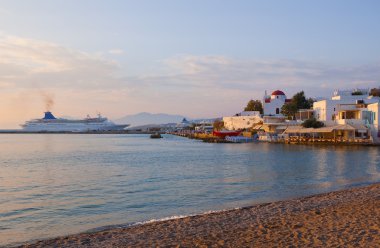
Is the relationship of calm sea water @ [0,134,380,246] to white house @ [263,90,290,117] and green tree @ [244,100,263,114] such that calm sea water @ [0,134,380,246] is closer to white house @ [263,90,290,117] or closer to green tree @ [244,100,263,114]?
white house @ [263,90,290,117]

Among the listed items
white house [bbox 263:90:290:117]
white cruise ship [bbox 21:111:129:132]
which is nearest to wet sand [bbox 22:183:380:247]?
white house [bbox 263:90:290:117]

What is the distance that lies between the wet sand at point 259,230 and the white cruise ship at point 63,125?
14659 cm

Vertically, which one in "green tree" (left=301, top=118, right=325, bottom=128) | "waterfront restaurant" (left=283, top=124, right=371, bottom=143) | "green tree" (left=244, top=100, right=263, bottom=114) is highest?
"green tree" (left=244, top=100, right=263, bottom=114)

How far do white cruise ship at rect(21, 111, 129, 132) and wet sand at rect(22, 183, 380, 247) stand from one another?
147 m

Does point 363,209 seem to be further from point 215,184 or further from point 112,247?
point 215,184

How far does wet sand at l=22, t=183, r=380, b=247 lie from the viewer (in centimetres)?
869

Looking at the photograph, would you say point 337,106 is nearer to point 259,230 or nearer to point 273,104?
point 273,104

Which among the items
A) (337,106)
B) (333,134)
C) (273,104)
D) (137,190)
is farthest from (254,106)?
(137,190)

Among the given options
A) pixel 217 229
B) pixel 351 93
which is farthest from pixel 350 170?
pixel 351 93

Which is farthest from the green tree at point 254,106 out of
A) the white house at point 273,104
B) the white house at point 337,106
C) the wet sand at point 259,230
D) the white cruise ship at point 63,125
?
the wet sand at point 259,230

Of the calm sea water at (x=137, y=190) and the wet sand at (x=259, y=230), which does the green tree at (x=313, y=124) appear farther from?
the wet sand at (x=259, y=230)

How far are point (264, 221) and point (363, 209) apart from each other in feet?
10.8

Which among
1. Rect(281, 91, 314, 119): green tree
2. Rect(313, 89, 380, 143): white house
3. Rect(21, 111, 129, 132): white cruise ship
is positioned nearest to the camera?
Rect(313, 89, 380, 143): white house

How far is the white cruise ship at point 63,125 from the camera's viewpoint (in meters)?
152
